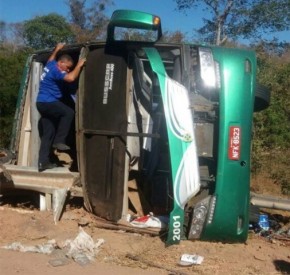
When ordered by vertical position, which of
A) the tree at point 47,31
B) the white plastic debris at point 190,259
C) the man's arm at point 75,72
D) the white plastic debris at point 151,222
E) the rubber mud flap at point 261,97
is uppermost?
the tree at point 47,31

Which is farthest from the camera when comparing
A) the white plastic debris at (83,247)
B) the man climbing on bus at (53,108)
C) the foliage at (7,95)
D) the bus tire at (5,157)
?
the foliage at (7,95)

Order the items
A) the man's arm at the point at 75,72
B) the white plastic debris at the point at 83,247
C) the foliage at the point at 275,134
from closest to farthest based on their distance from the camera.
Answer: the white plastic debris at the point at 83,247
the man's arm at the point at 75,72
the foliage at the point at 275,134

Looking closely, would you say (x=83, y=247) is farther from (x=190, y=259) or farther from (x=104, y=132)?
(x=104, y=132)

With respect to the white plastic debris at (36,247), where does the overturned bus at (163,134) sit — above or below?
above

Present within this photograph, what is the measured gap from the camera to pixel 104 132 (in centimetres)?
529

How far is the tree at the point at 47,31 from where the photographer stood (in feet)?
90.2

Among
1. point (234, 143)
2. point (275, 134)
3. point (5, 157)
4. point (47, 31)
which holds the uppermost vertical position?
point (47, 31)

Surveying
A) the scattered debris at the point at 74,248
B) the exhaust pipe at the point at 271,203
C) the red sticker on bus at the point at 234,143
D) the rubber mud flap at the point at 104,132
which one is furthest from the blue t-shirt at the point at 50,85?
the exhaust pipe at the point at 271,203

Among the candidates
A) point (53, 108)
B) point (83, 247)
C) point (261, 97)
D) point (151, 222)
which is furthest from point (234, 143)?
point (53, 108)

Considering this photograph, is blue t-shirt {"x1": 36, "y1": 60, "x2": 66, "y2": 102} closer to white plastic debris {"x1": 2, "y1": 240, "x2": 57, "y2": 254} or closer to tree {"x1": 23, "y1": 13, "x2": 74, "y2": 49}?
white plastic debris {"x1": 2, "y1": 240, "x2": 57, "y2": 254}

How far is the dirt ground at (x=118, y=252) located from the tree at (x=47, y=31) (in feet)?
70.8

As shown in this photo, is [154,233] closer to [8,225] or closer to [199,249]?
[199,249]

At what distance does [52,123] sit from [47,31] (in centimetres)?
2386

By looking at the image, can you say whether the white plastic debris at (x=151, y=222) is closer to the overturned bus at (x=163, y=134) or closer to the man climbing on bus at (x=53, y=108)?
the overturned bus at (x=163, y=134)
